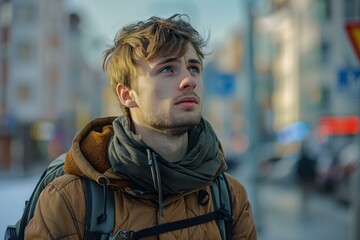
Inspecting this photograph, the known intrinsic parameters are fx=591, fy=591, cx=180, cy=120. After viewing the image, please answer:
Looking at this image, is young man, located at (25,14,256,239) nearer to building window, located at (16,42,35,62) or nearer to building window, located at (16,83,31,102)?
building window, located at (16,83,31,102)

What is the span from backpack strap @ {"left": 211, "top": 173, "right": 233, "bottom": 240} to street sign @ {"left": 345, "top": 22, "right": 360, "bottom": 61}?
508 cm

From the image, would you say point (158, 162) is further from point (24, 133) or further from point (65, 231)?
point (24, 133)

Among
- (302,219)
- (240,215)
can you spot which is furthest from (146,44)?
(302,219)

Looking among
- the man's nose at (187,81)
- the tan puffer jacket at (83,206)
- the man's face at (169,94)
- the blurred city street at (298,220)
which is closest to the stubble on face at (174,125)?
the man's face at (169,94)

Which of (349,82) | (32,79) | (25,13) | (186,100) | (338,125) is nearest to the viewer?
(186,100)

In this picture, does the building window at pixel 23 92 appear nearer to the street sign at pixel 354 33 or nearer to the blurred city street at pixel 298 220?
the blurred city street at pixel 298 220

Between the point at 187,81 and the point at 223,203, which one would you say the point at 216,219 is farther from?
the point at 187,81

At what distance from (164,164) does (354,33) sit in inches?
212

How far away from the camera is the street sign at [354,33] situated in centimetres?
680

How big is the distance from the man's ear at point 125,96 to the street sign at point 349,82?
6.30m

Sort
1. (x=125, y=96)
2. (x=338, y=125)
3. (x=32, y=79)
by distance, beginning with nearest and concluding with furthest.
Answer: (x=125, y=96) < (x=338, y=125) < (x=32, y=79)

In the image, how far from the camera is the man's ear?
7.01 ft

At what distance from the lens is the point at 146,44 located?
2049mm

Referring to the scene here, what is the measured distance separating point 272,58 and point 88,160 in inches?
2370
